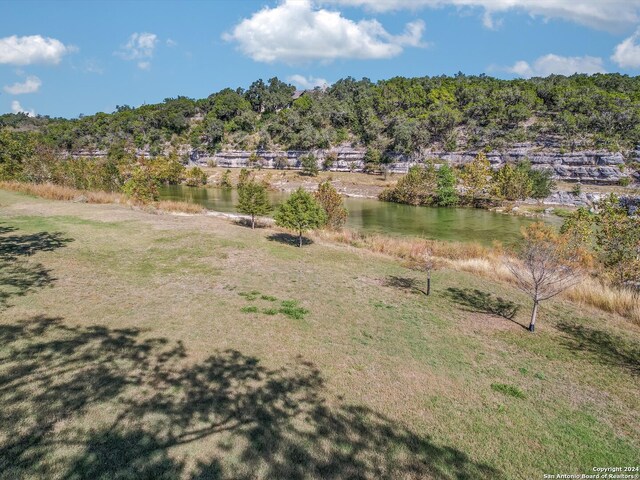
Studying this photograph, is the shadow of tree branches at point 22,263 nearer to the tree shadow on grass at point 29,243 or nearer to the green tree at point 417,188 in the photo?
the tree shadow on grass at point 29,243

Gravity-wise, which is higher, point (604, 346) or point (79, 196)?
point (79, 196)

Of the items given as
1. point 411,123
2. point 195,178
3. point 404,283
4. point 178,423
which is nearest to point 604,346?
point 404,283

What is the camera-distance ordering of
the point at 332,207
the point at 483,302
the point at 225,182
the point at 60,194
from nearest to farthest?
the point at 483,302 → the point at 60,194 → the point at 332,207 → the point at 225,182

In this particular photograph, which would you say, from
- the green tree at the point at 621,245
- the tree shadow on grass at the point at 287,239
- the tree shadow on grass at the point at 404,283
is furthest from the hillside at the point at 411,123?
the tree shadow on grass at the point at 404,283

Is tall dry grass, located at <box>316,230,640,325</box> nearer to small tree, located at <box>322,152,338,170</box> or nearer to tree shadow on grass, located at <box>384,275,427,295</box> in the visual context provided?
tree shadow on grass, located at <box>384,275,427,295</box>

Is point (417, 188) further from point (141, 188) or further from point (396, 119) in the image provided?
point (141, 188)

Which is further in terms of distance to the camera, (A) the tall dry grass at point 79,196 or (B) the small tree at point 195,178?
(B) the small tree at point 195,178
